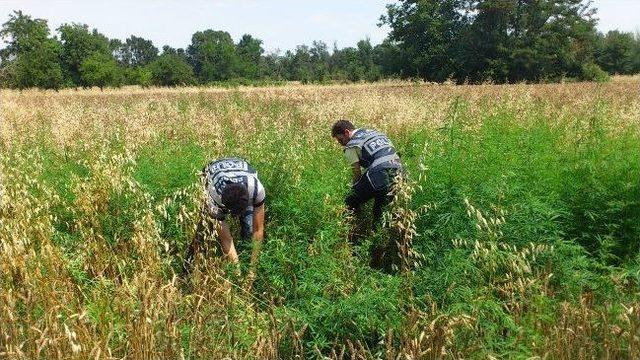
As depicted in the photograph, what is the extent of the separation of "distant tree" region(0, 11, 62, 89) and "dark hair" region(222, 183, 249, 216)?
42.8m

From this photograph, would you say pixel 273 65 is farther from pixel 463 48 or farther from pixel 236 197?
pixel 236 197

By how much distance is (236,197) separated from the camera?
4.17 metres

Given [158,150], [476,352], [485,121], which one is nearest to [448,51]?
[485,121]

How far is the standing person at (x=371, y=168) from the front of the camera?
16.6ft

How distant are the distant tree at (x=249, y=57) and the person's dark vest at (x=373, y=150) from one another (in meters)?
82.6

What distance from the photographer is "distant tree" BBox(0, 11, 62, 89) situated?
48.3m

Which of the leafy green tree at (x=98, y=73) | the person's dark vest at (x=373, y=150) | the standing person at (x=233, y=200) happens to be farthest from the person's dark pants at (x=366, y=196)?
the leafy green tree at (x=98, y=73)

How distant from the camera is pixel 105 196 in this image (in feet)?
13.5

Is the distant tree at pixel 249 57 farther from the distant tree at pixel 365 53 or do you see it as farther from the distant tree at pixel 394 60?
the distant tree at pixel 394 60

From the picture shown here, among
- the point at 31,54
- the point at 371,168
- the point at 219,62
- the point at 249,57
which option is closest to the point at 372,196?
the point at 371,168

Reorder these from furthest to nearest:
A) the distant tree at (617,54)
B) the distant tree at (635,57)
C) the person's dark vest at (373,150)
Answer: the distant tree at (617,54) < the distant tree at (635,57) < the person's dark vest at (373,150)

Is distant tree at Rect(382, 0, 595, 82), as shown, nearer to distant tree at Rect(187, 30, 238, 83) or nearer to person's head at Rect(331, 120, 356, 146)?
person's head at Rect(331, 120, 356, 146)

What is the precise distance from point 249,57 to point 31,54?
5483 cm

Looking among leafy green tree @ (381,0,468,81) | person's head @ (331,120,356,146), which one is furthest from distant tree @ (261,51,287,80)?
person's head @ (331,120,356,146)
